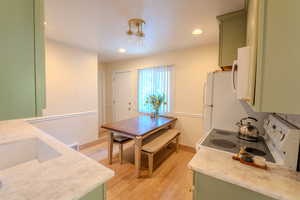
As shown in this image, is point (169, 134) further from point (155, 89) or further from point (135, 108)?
point (135, 108)

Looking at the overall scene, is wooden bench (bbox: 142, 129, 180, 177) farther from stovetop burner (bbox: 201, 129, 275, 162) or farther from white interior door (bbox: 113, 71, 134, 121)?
white interior door (bbox: 113, 71, 134, 121)

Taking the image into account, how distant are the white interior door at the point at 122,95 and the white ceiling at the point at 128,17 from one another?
154 centimetres

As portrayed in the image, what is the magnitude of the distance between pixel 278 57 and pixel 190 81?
2.29 m

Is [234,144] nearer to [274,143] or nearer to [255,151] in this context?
[255,151]

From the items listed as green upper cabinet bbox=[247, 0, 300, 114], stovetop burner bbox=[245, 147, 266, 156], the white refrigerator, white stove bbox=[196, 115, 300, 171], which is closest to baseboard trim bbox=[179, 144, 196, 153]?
the white refrigerator

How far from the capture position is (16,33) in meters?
0.64

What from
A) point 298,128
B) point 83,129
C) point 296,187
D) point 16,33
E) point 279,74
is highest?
point 16,33

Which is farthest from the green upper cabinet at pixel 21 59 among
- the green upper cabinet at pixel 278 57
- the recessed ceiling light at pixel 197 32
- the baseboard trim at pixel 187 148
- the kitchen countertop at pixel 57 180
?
the baseboard trim at pixel 187 148

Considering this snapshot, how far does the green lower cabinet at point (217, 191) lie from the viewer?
79cm

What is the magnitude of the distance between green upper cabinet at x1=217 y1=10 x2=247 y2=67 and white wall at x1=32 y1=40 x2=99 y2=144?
2864 millimetres

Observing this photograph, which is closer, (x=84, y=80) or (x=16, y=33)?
(x=16, y=33)

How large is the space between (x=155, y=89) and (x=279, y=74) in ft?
9.37

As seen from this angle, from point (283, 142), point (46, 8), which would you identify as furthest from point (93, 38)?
point (283, 142)

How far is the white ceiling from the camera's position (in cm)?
143
